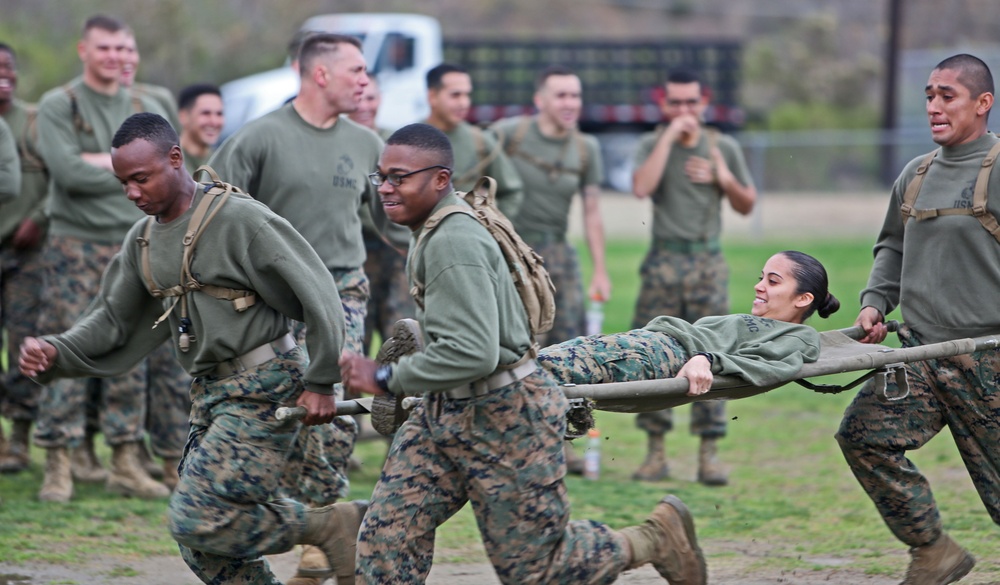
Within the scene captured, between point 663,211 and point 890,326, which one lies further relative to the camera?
point 663,211

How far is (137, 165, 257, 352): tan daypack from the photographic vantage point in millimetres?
4988

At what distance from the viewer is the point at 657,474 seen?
8.57 metres

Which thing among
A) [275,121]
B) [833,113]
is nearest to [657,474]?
[275,121]

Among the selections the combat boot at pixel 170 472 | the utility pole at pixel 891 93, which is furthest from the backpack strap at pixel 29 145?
the utility pole at pixel 891 93

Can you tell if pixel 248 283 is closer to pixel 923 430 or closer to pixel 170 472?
pixel 923 430

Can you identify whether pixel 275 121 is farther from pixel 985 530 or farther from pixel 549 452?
pixel 985 530

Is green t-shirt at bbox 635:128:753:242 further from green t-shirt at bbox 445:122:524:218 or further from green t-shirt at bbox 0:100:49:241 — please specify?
green t-shirt at bbox 0:100:49:241

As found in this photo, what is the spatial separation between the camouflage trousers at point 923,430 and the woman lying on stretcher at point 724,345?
1.52 ft

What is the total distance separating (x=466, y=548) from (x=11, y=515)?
254cm

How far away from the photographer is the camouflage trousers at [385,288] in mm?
8805

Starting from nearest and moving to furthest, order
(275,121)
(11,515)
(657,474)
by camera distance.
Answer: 1. (275,121)
2. (11,515)
3. (657,474)

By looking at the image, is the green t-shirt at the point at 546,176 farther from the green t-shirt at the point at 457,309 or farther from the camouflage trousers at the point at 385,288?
the green t-shirt at the point at 457,309

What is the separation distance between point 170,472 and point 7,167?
2.06 meters

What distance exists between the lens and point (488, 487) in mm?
4609
